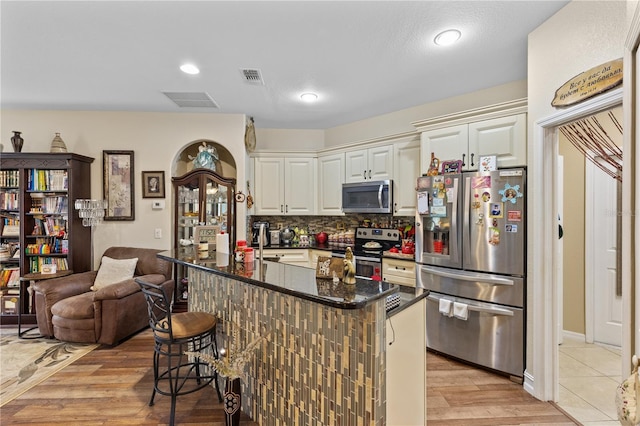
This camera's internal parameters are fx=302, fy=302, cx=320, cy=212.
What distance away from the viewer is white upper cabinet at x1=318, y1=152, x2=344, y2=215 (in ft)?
13.9

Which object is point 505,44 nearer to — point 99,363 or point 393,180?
point 393,180

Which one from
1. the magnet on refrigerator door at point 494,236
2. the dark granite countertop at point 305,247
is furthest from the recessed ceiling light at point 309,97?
the magnet on refrigerator door at point 494,236

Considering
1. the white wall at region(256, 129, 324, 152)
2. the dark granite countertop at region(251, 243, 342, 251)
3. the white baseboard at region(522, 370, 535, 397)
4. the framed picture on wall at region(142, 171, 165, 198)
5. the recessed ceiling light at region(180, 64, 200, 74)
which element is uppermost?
the recessed ceiling light at region(180, 64, 200, 74)

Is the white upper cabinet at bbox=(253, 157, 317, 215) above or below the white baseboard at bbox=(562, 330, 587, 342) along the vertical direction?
above

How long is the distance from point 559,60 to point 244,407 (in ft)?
10.5

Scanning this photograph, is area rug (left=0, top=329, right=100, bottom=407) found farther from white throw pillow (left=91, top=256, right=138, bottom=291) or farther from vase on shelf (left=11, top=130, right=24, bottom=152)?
vase on shelf (left=11, top=130, right=24, bottom=152)

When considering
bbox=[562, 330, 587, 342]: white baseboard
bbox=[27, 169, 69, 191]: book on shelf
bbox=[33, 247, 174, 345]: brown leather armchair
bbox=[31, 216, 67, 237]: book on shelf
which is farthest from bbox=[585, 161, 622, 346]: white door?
bbox=[31, 216, 67, 237]: book on shelf

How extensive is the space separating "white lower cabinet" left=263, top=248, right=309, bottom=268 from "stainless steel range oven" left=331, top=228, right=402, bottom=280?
46 cm

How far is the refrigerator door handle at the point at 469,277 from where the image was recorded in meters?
2.52

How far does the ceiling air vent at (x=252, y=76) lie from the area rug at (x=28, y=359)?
3194 millimetres

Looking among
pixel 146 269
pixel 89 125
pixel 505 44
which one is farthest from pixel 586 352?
pixel 89 125

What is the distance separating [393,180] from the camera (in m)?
3.71

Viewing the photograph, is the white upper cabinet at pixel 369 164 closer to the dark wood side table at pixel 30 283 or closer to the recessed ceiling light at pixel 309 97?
the recessed ceiling light at pixel 309 97

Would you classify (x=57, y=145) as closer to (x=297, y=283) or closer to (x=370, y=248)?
(x=297, y=283)
